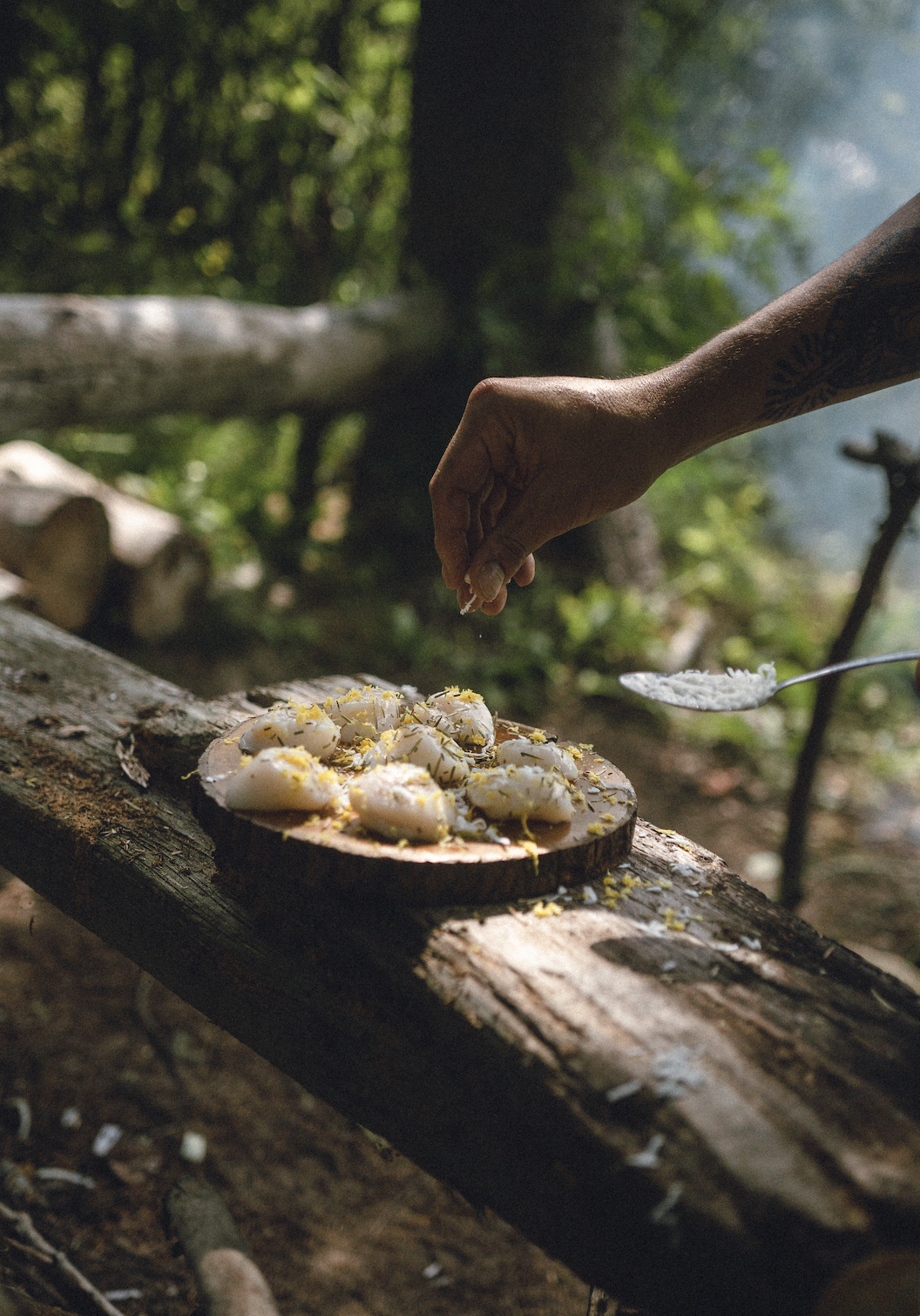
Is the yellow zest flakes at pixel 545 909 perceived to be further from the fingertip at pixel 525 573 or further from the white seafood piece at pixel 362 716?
the fingertip at pixel 525 573

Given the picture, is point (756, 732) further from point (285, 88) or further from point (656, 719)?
point (285, 88)

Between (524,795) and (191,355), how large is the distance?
3.90 meters

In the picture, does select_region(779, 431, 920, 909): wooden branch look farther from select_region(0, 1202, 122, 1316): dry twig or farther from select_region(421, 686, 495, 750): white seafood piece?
select_region(0, 1202, 122, 1316): dry twig

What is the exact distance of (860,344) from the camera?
1927 mm

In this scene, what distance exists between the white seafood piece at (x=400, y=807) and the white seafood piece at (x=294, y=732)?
21cm

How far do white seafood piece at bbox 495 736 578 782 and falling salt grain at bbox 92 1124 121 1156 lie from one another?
1.82 meters

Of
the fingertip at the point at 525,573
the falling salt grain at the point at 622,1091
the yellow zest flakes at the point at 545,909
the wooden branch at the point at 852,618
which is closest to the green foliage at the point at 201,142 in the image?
the wooden branch at the point at 852,618

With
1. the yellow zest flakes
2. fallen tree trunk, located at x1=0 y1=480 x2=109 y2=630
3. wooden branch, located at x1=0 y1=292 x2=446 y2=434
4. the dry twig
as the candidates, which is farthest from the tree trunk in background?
the yellow zest flakes

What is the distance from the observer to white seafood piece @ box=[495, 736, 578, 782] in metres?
1.56

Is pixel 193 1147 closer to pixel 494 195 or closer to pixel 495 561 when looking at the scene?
pixel 495 561

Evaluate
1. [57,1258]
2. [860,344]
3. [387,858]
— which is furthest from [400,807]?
[860,344]

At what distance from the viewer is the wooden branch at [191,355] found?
11.9ft

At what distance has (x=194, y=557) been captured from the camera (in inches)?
180

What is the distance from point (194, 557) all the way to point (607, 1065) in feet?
13.1
